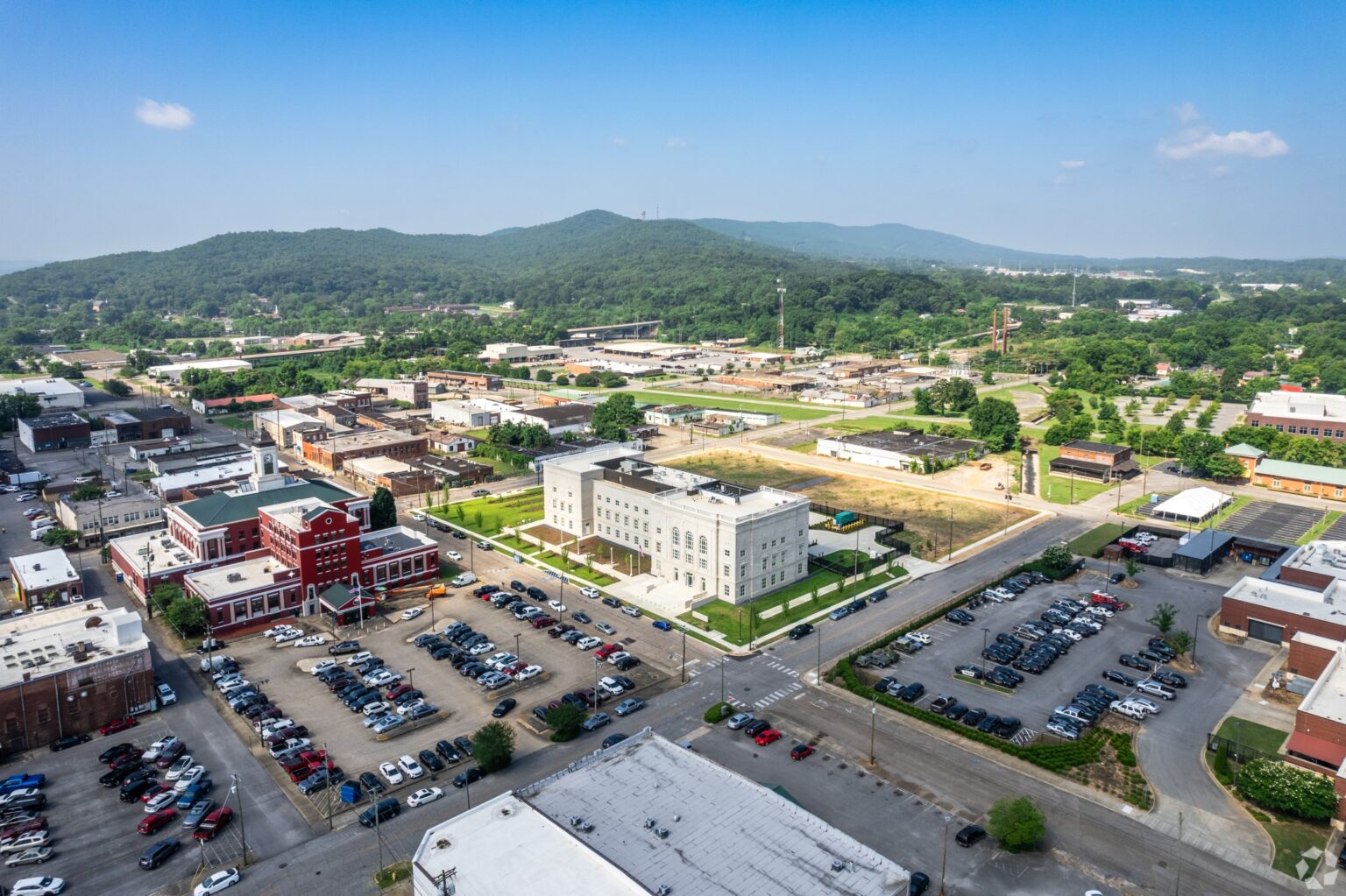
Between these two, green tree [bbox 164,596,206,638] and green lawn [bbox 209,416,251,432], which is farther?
green lawn [bbox 209,416,251,432]

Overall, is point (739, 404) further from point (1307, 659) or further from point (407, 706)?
point (407, 706)

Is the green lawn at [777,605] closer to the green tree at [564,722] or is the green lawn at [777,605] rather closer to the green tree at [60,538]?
the green tree at [564,722]

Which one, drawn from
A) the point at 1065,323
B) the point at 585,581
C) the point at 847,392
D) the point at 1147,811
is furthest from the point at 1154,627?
the point at 1065,323

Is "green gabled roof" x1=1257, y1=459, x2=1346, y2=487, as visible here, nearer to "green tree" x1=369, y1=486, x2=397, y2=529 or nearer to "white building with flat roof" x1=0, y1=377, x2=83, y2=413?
"green tree" x1=369, y1=486, x2=397, y2=529

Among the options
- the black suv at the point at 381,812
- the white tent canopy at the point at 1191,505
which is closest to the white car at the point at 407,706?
Result: the black suv at the point at 381,812

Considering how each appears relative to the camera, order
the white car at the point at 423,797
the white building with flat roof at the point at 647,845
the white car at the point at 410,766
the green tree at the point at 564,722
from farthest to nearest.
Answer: the green tree at the point at 564,722
the white car at the point at 410,766
the white car at the point at 423,797
the white building with flat roof at the point at 647,845

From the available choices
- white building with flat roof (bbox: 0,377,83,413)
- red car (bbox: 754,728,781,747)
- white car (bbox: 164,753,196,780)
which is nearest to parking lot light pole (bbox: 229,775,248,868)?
white car (bbox: 164,753,196,780)

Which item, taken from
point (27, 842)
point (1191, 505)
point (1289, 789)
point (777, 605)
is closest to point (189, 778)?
point (27, 842)
